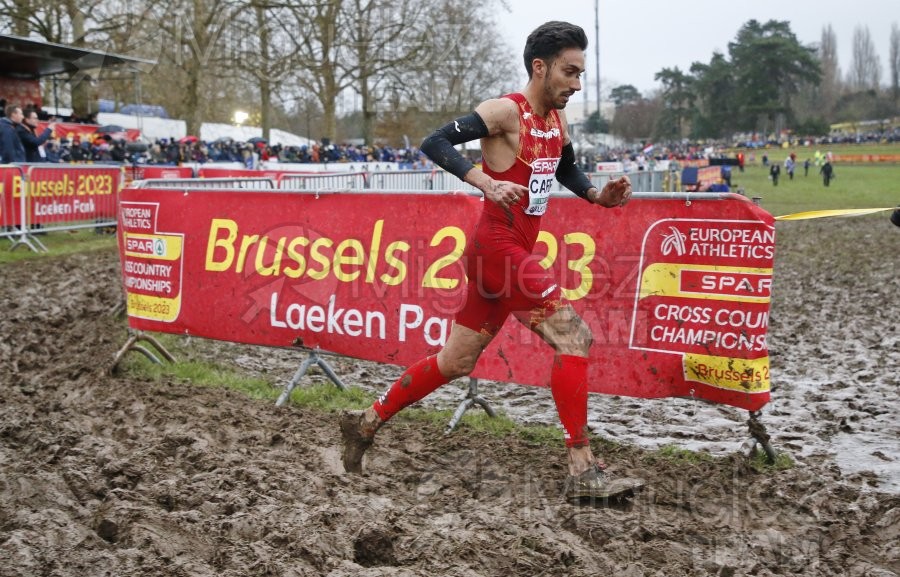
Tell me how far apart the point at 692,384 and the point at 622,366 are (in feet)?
1.46

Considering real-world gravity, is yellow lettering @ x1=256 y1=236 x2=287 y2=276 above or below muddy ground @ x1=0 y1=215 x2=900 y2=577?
above

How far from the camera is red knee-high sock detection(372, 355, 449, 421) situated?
4535 mm

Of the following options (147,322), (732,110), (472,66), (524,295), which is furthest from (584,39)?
(732,110)

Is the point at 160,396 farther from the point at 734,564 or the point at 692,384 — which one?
the point at 734,564

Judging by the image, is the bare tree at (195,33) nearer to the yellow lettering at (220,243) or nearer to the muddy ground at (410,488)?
the muddy ground at (410,488)

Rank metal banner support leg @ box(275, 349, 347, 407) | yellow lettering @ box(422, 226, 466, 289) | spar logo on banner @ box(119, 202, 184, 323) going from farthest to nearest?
spar logo on banner @ box(119, 202, 184, 323)
metal banner support leg @ box(275, 349, 347, 407)
yellow lettering @ box(422, 226, 466, 289)

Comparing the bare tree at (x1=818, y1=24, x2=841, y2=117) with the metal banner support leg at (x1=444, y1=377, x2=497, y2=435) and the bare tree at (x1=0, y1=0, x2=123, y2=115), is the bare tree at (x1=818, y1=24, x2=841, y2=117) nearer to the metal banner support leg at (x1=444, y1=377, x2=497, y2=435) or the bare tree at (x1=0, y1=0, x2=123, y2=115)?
the bare tree at (x1=0, y1=0, x2=123, y2=115)

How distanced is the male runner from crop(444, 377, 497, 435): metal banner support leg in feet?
3.91

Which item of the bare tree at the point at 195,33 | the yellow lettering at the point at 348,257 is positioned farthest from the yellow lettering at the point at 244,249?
the bare tree at the point at 195,33

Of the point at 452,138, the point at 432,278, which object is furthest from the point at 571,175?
the point at 432,278

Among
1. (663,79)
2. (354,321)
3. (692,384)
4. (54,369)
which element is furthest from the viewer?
(663,79)

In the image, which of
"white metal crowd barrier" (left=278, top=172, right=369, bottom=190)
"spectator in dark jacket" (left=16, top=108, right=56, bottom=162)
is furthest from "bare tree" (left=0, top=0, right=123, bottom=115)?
"white metal crowd barrier" (left=278, top=172, right=369, bottom=190)

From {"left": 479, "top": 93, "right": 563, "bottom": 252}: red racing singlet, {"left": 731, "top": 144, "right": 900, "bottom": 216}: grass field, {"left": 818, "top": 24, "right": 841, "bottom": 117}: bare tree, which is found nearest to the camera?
{"left": 479, "top": 93, "right": 563, "bottom": 252}: red racing singlet

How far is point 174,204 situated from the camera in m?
7.09
